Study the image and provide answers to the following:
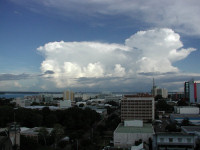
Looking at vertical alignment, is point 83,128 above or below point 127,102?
below

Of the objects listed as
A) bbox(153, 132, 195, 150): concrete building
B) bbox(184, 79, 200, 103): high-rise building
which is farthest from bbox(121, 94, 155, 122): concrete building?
bbox(184, 79, 200, 103): high-rise building

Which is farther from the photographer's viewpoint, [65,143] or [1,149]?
[65,143]

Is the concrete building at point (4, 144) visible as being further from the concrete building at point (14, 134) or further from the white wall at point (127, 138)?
the white wall at point (127, 138)

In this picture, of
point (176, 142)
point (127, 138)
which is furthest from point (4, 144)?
point (127, 138)

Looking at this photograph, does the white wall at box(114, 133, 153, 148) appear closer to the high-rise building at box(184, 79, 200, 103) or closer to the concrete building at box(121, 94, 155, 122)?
the concrete building at box(121, 94, 155, 122)

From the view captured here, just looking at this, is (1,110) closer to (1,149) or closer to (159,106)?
(1,149)

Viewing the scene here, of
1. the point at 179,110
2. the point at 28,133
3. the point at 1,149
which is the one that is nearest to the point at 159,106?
the point at 179,110

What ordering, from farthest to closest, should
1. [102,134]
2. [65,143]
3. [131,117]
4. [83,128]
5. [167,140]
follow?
[131,117] → [83,128] → [102,134] → [65,143] → [167,140]
